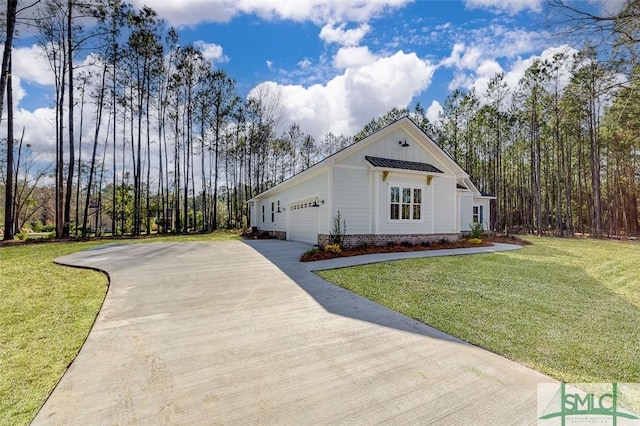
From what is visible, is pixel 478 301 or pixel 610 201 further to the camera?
pixel 610 201

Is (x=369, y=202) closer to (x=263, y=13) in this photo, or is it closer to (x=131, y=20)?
(x=263, y=13)

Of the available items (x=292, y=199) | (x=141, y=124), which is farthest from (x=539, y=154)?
(x=141, y=124)

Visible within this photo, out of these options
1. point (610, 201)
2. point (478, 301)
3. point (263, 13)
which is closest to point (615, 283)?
point (478, 301)

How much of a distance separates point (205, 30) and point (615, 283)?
1896 centimetres

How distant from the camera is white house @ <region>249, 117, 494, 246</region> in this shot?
1094cm

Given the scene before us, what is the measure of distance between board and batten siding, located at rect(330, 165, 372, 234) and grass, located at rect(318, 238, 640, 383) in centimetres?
312

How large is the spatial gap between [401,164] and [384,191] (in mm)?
1385

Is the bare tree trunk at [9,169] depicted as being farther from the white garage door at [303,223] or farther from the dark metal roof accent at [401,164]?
the dark metal roof accent at [401,164]

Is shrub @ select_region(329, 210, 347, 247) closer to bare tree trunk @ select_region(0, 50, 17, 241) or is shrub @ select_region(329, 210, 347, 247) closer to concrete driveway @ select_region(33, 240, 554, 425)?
concrete driveway @ select_region(33, 240, 554, 425)

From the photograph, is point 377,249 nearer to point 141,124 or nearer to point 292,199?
point 292,199

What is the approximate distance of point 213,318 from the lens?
12.9ft

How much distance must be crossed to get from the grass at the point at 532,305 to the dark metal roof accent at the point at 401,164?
4.31 meters

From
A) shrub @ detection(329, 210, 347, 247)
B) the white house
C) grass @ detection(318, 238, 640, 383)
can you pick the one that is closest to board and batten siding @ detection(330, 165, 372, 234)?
the white house

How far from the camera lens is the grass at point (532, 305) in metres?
2.84
